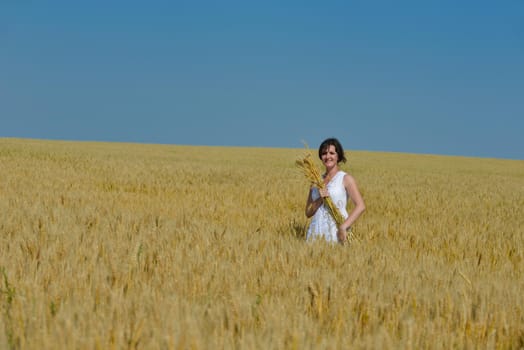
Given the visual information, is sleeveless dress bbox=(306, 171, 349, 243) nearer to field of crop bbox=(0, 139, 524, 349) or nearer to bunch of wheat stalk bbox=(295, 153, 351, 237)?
bunch of wheat stalk bbox=(295, 153, 351, 237)

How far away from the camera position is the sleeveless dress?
562cm

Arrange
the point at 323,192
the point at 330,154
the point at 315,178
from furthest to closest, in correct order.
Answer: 1. the point at 315,178
2. the point at 330,154
3. the point at 323,192

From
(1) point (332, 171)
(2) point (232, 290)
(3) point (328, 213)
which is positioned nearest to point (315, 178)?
(1) point (332, 171)

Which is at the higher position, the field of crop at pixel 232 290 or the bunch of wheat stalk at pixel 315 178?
the bunch of wheat stalk at pixel 315 178

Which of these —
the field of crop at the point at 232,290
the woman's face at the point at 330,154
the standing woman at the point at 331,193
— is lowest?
the field of crop at the point at 232,290

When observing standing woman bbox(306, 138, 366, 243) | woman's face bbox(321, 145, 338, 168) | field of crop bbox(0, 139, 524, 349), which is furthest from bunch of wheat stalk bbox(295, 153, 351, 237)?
field of crop bbox(0, 139, 524, 349)

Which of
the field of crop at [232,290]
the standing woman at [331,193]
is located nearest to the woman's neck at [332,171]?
the standing woman at [331,193]

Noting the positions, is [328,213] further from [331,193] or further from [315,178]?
[315,178]

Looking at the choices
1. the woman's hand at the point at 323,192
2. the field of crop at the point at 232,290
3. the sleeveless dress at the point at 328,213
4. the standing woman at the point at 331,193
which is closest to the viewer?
the field of crop at the point at 232,290

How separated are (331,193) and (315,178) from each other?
0.24 meters

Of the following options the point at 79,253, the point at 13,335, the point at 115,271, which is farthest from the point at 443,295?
the point at 79,253

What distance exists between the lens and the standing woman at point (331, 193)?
5514 mm

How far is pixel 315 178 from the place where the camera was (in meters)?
5.68

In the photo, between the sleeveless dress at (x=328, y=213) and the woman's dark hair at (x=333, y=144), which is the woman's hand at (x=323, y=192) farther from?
the woman's dark hair at (x=333, y=144)
